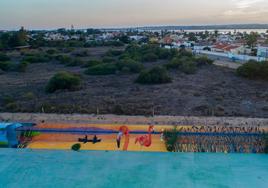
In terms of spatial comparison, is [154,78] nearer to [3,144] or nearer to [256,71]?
[256,71]

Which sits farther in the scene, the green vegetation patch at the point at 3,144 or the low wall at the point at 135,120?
the low wall at the point at 135,120

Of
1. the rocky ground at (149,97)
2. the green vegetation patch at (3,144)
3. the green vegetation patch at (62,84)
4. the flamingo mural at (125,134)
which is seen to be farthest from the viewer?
the green vegetation patch at (62,84)

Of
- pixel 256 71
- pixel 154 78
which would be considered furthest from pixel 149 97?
pixel 256 71

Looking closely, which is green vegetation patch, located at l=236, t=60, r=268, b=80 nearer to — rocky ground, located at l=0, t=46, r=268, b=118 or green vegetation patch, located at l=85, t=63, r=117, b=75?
rocky ground, located at l=0, t=46, r=268, b=118

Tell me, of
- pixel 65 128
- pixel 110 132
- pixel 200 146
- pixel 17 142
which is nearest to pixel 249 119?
pixel 200 146

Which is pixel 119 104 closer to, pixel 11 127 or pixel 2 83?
pixel 11 127

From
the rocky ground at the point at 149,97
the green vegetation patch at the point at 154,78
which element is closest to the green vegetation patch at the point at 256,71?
the rocky ground at the point at 149,97

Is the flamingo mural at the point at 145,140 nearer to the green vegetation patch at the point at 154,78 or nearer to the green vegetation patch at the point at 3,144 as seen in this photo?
the green vegetation patch at the point at 3,144
